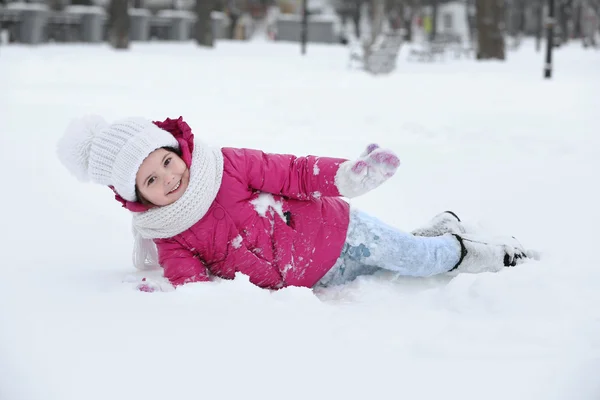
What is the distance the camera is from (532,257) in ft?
12.0

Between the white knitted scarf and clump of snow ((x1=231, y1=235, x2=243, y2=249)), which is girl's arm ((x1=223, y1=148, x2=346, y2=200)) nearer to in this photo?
the white knitted scarf

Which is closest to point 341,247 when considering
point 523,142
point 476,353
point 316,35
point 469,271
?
point 469,271

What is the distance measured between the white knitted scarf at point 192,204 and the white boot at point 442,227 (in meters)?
1.14

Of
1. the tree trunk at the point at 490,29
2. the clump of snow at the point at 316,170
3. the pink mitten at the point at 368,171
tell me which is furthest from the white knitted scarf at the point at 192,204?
the tree trunk at the point at 490,29

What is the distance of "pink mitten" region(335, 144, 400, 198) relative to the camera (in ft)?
9.42

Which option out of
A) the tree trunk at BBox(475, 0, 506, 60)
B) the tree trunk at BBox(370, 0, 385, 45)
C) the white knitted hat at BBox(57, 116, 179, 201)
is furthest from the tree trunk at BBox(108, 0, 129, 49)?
the white knitted hat at BBox(57, 116, 179, 201)

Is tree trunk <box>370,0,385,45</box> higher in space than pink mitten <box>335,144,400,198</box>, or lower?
higher

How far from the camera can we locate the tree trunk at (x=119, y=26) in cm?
2022

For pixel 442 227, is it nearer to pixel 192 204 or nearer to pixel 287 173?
pixel 287 173

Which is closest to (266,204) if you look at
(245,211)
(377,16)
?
(245,211)

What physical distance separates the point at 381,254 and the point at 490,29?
1485 centimetres

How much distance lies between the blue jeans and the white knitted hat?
858mm

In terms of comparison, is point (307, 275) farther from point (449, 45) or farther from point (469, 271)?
point (449, 45)

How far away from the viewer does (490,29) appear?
17.0 metres
